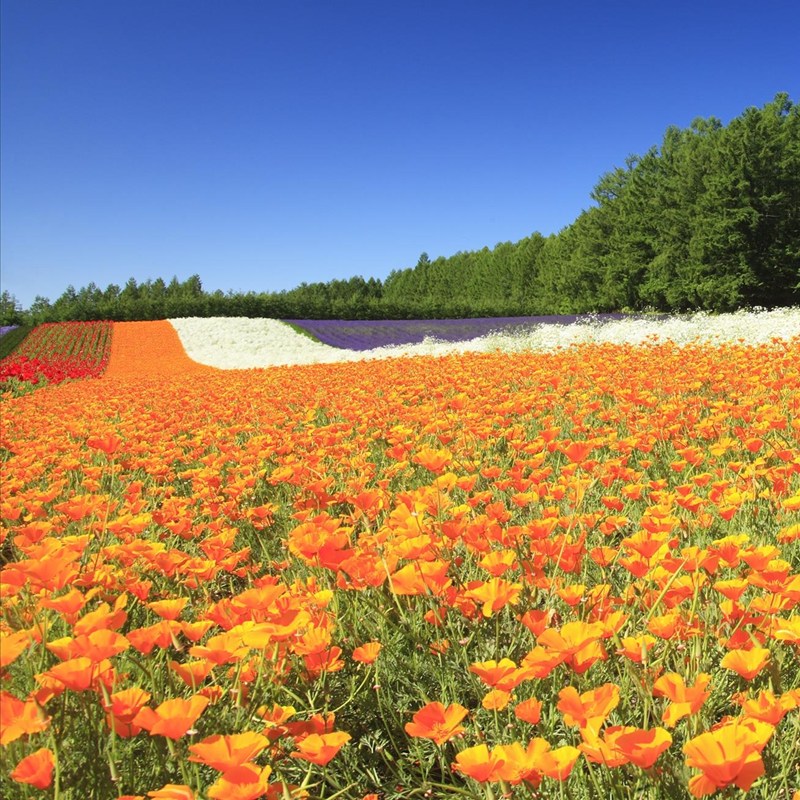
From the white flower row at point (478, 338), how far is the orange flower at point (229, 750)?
7902 mm

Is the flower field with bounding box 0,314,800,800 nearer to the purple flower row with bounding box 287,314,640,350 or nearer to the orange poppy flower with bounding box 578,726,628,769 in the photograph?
the orange poppy flower with bounding box 578,726,628,769

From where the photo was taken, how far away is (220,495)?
3018 mm

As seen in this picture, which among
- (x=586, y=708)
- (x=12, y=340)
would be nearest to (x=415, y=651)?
(x=586, y=708)

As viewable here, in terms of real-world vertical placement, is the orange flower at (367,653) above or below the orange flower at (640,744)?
below

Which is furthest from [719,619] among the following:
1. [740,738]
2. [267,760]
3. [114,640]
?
[114,640]

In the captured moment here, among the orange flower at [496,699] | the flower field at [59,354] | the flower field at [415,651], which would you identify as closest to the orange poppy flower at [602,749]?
the flower field at [415,651]

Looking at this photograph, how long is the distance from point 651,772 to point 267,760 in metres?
0.72

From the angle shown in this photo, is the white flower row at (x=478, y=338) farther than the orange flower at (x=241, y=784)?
Yes

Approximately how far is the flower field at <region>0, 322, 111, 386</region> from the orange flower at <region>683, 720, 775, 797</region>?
1400 cm

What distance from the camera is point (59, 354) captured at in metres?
21.1

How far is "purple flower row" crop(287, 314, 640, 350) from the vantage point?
18938 mm

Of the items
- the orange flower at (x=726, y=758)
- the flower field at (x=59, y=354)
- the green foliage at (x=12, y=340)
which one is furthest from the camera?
the green foliage at (x=12, y=340)

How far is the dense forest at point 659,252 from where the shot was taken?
79.9ft

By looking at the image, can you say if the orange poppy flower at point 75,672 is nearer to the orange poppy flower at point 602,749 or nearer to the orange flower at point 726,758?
the orange poppy flower at point 602,749
